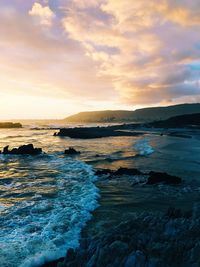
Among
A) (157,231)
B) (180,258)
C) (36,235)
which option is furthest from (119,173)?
(180,258)

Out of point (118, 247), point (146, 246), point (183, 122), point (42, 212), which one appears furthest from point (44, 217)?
point (183, 122)

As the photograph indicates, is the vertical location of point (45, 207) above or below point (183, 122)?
below

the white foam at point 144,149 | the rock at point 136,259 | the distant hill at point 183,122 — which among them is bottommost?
the white foam at point 144,149

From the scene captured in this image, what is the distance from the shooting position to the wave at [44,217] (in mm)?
9438

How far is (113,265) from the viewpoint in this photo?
23.3ft

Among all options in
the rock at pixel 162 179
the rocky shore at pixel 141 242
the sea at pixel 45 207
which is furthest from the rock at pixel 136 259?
the rock at pixel 162 179

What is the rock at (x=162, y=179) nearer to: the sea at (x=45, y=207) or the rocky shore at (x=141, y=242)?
the sea at (x=45, y=207)

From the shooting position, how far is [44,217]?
42.4 ft

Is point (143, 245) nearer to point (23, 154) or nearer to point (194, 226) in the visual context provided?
point (194, 226)

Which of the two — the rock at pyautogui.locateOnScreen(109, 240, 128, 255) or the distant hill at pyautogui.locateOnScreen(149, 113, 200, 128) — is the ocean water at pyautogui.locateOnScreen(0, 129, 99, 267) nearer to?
the rock at pyautogui.locateOnScreen(109, 240, 128, 255)

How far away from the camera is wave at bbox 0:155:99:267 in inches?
372

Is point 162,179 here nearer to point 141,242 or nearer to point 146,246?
point 141,242

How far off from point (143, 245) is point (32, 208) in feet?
26.3

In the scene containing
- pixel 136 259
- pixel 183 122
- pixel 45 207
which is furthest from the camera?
pixel 183 122
